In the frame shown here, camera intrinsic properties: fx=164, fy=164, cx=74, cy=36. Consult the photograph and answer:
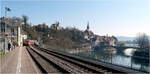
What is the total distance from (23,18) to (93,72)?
110 m

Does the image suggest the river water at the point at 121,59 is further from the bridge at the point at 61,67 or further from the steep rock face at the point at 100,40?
the steep rock face at the point at 100,40

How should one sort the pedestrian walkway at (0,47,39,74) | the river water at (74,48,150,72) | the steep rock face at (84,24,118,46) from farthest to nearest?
1. the steep rock face at (84,24,118,46)
2. the pedestrian walkway at (0,47,39,74)
3. the river water at (74,48,150,72)

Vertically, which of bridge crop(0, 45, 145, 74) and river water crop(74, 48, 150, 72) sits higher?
river water crop(74, 48, 150, 72)

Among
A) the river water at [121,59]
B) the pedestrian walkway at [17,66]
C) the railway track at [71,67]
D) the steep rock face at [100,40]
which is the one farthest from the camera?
the steep rock face at [100,40]

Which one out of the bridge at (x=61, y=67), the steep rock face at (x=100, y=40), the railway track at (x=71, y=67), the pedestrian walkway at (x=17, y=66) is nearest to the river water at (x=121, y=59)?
the bridge at (x=61, y=67)

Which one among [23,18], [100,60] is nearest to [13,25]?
[23,18]

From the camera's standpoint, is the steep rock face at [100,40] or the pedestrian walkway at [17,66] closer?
the pedestrian walkway at [17,66]

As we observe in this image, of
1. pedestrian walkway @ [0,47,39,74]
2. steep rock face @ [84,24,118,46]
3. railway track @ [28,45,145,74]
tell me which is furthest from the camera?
steep rock face @ [84,24,118,46]

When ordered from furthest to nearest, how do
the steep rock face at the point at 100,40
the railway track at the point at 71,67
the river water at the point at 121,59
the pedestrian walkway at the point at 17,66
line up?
the steep rock face at the point at 100,40
the pedestrian walkway at the point at 17,66
the railway track at the point at 71,67
the river water at the point at 121,59

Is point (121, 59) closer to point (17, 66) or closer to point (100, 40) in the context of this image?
point (17, 66)

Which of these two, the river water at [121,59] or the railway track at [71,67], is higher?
the river water at [121,59]

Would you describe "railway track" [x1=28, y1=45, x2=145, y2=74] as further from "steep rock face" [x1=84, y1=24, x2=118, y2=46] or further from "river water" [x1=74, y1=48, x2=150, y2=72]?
"steep rock face" [x1=84, y1=24, x2=118, y2=46]

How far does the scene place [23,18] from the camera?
4473 inches

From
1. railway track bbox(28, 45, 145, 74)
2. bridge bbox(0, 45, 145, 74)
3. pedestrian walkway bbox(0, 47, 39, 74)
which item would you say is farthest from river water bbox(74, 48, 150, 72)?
pedestrian walkway bbox(0, 47, 39, 74)
